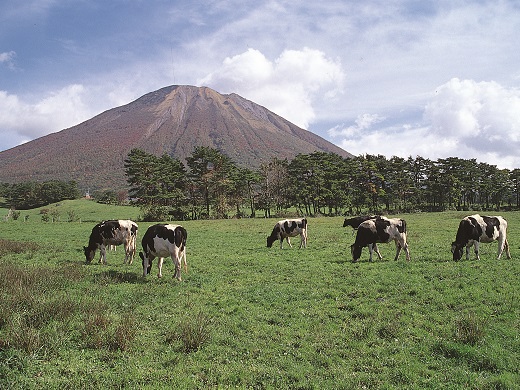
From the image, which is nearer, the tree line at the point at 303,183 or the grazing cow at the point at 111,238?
the grazing cow at the point at 111,238

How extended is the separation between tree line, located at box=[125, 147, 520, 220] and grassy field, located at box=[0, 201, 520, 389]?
44952 mm

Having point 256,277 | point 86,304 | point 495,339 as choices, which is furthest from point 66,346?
point 495,339

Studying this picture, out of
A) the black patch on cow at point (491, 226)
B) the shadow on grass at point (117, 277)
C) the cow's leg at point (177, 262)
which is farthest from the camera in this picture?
the black patch on cow at point (491, 226)

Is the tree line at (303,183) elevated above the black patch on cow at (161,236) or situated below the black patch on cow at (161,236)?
above

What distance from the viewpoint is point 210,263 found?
16.2m

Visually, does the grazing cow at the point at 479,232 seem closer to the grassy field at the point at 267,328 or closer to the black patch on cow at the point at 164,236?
the grassy field at the point at 267,328

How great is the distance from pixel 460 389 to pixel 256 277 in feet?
27.2

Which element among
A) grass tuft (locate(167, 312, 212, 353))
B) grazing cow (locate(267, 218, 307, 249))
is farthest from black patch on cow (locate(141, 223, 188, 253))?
grazing cow (locate(267, 218, 307, 249))

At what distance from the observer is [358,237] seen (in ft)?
50.7

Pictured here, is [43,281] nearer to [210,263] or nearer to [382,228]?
[210,263]

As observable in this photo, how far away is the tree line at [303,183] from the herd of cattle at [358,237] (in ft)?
124

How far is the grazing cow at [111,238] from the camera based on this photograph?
16.4 meters

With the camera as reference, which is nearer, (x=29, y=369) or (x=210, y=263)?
(x=29, y=369)

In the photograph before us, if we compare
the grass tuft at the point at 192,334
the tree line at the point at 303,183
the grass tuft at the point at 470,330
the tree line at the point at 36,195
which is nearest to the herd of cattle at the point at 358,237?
the grass tuft at the point at 192,334
